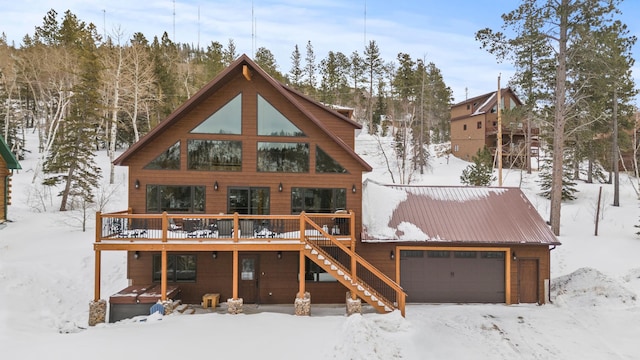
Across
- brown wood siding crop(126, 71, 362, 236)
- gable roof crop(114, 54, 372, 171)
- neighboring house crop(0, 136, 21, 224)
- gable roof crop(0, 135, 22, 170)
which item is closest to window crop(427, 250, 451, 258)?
brown wood siding crop(126, 71, 362, 236)

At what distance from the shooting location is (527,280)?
47.5 ft

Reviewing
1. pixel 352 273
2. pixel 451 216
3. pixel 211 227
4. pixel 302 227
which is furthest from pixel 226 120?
pixel 451 216

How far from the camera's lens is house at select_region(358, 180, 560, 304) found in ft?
46.0

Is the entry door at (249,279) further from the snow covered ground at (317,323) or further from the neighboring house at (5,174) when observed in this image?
the neighboring house at (5,174)

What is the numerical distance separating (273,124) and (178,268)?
23.3ft

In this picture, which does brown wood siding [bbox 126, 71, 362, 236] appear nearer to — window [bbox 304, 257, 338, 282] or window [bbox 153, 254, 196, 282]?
window [bbox 153, 254, 196, 282]

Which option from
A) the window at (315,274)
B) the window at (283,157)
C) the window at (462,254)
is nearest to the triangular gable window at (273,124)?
the window at (283,157)

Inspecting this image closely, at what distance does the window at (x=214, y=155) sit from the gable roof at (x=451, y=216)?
19.7 feet

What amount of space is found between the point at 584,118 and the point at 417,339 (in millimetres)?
21044

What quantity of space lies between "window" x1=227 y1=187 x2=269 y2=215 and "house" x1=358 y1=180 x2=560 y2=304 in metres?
4.37

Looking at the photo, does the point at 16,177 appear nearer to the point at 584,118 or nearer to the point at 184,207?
the point at 184,207

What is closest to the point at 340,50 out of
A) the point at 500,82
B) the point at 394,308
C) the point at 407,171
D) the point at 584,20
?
the point at 407,171

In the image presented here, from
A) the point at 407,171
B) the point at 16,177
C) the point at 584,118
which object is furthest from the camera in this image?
the point at 407,171

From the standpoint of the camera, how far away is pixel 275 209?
1398 centimetres
